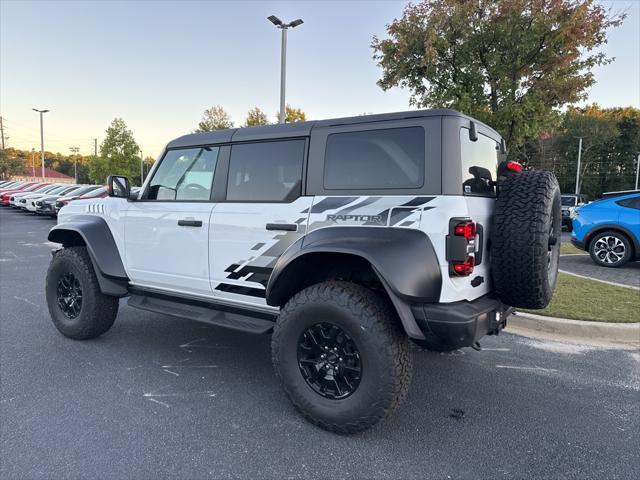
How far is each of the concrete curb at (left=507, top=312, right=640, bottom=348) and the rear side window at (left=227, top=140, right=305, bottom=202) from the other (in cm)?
319

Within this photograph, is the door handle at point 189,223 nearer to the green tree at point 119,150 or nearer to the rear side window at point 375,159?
the rear side window at point 375,159

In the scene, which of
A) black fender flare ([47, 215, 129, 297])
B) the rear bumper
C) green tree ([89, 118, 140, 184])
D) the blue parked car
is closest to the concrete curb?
the rear bumper

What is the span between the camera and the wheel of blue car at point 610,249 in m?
8.55

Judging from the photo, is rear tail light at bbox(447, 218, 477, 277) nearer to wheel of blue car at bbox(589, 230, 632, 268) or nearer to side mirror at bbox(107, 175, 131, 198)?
side mirror at bbox(107, 175, 131, 198)

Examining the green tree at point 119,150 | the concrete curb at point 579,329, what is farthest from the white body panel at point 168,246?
the green tree at point 119,150

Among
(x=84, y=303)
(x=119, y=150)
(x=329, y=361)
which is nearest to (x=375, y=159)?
(x=329, y=361)

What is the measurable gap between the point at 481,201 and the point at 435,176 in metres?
0.47

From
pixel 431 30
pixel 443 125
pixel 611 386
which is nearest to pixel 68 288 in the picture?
pixel 443 125

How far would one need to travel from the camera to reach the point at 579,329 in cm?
470

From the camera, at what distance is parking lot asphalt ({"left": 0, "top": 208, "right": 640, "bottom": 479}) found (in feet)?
7.98

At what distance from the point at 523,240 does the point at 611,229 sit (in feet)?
24.5

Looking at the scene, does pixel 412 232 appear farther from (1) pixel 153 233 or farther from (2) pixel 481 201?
(1) pixel 153 233

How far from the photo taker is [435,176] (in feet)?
8.59

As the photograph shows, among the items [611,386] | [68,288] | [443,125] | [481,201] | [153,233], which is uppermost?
[443,125]
